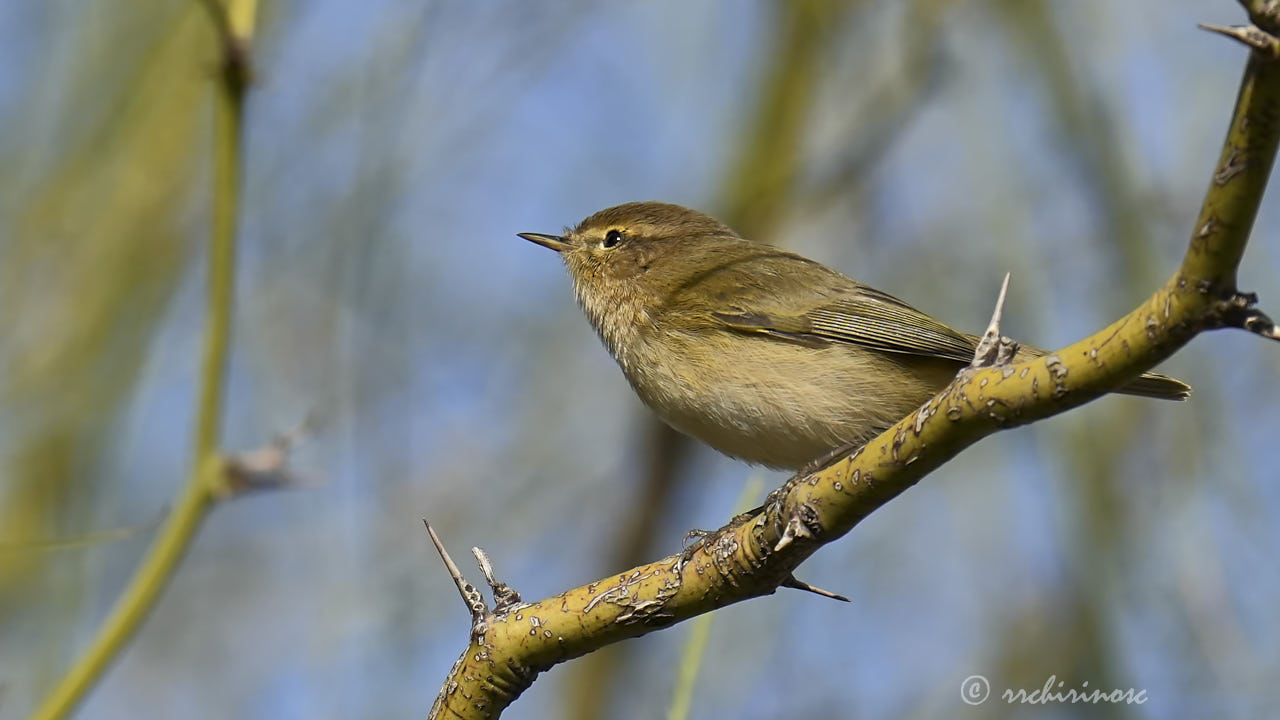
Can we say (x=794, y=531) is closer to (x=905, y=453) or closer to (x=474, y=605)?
(x=905, y=453)

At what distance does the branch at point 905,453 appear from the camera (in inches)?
71.1

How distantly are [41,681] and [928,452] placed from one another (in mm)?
2976

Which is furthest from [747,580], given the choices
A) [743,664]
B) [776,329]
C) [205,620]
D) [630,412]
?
[205,620]

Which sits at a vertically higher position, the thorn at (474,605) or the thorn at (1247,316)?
the thorn at (474,605)

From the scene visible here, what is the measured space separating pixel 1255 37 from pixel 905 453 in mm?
988

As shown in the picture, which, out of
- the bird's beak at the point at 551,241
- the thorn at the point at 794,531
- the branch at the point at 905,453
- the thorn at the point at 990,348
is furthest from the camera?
the bird's beak at the point at 551,241

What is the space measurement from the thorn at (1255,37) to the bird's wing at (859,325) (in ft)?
7.95

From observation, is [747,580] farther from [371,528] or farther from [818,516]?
[371,528]

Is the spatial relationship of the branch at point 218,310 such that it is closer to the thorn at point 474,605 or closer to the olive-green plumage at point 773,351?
the thorn at point 474,605

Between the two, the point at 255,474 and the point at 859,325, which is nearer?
the point at 255,474

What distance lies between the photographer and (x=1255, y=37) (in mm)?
1674

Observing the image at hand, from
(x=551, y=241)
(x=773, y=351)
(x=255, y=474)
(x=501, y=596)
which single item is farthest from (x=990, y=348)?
(x=551, y=241)

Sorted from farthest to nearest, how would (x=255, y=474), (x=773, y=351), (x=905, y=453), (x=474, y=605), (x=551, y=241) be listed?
1. (x=551, y=241)
2. (x=773, y=351)
3. (x=255, y=474)
4. (x=474, y=605)
5. (x=905, y=453)

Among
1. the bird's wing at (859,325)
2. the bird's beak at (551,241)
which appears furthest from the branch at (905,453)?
the bird's beak at (551,241)
